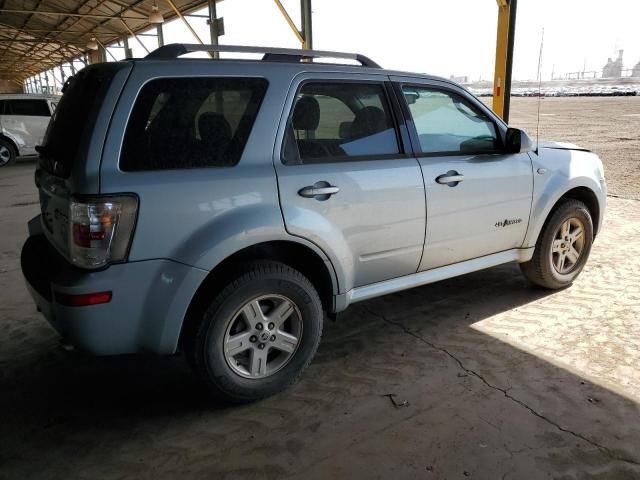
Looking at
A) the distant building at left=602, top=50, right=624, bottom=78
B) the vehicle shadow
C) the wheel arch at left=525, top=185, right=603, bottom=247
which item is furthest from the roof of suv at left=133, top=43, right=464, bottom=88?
the distant building at left=602, top=50, right=624, bottom=78

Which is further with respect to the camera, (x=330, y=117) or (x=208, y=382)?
(x=330, y=117)

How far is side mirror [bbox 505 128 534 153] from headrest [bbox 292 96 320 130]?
152cm

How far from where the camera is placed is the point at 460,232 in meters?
3.43

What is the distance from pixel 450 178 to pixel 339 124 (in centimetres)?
82

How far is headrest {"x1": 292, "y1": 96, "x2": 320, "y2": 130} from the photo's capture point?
279 cm

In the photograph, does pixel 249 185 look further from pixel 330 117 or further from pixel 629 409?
pixel 629 409

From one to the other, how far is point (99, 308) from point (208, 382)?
2.28 ft

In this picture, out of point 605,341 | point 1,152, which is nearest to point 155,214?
point 605,341

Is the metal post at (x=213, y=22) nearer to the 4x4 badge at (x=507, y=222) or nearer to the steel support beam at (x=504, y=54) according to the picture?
the steel support beam at (x=504, y=54)

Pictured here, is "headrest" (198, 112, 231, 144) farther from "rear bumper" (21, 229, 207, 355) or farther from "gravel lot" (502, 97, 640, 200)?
"gravel lot" (502, 97, 640, 200)

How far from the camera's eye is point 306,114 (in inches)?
113

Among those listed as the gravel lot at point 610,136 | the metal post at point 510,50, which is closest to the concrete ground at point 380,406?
the metal post at point 510,50

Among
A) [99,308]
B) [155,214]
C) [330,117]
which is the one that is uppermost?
[330,117]

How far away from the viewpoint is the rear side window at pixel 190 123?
7.72ft
